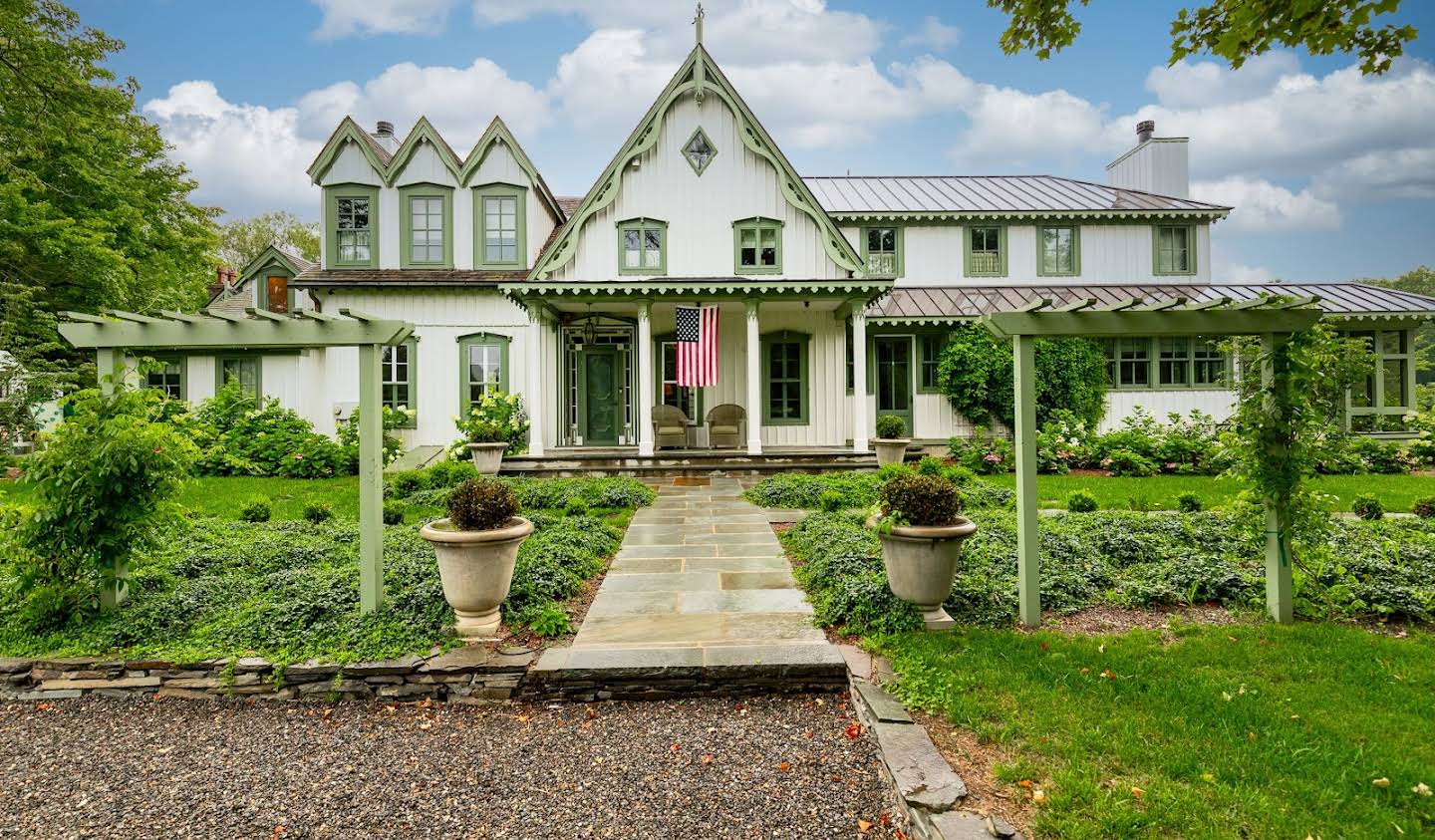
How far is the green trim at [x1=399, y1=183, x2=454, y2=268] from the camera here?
560 inches

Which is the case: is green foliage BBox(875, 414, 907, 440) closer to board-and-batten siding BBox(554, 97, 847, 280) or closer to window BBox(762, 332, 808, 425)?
window BBox(762, 332, 808, 425)

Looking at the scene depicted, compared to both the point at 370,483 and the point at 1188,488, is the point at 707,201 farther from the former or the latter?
the point at 370,483

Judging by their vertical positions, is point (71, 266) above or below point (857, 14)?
below

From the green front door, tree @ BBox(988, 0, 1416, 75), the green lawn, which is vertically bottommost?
the green lawn

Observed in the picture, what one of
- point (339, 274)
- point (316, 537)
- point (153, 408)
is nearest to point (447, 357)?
point (339, 274)

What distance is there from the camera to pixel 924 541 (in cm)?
412

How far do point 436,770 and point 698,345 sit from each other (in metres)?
8.74

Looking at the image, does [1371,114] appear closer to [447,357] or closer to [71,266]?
[447,357]

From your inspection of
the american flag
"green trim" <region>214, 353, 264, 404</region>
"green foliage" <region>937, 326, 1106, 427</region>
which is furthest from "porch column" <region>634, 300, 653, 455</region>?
"green trim" <region>214, 353, 264, 404</region>

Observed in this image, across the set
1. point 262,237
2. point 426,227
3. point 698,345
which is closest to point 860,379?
point 698,345

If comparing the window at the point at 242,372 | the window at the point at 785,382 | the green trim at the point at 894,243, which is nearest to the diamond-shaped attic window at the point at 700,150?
the window at the point at 785,382

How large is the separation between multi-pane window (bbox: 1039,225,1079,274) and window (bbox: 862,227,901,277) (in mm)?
3612

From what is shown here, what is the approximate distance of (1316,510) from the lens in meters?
4.16

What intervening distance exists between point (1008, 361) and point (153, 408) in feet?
46.3
